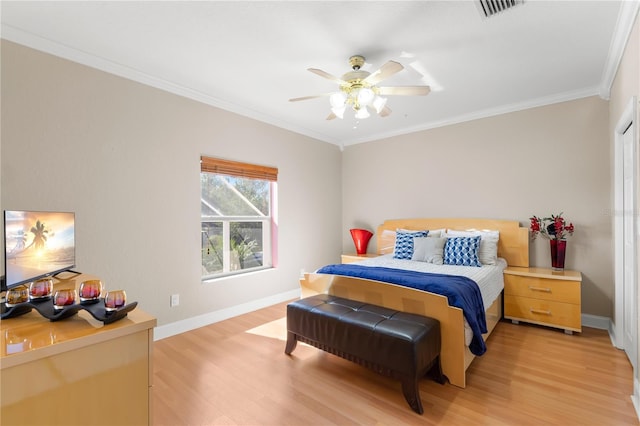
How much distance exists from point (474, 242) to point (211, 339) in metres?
2.93

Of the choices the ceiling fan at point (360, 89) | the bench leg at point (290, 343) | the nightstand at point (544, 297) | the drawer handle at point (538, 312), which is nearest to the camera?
the ceiling fan at point (360, 89)

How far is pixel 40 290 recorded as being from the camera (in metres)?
1.21

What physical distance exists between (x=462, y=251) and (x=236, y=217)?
267 cm

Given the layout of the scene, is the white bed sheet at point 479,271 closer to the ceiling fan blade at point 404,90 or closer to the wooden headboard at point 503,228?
the wooden headboard at point 503,228

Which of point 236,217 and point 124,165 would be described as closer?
point 124,165

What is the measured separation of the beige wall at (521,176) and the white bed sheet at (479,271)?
2.47 feet

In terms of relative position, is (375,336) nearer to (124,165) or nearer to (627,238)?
(627,238)

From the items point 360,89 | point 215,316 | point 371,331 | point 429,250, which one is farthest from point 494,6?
point 215,316

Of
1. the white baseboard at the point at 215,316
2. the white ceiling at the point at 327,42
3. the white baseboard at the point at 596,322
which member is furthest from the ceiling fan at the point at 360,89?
the white baseboard at the point at 596,322

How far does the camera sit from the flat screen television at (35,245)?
139cm

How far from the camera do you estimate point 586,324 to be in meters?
3.22

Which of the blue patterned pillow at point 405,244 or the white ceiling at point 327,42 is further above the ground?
the white ceiling at point 327,42

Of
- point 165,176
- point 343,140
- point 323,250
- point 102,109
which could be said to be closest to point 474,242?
point 323,250

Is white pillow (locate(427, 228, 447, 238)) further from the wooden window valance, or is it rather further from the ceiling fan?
the wooden window valance
